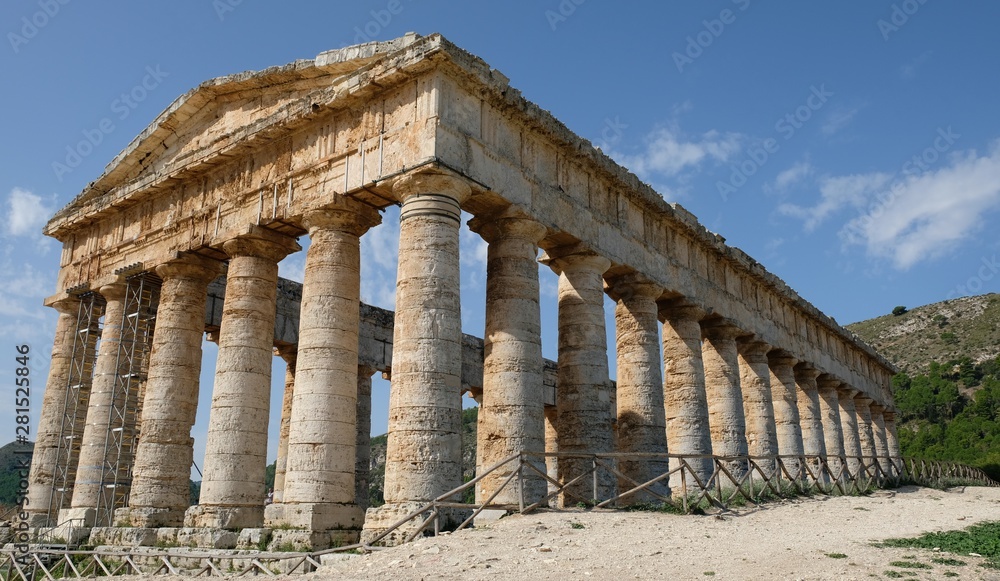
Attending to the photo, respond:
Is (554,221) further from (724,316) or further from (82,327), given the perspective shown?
(82,327)

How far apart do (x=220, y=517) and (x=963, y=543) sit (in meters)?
13.3

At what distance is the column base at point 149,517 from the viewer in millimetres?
17891

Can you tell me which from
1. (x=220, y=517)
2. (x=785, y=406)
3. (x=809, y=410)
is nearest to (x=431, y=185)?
(x=220, y=517)

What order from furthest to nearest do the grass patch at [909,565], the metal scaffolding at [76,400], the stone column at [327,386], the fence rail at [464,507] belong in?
the metal scaffolding at [76,400], the stone column at [327,386], the fence rail at [464,507], the grass patch at [909,565]

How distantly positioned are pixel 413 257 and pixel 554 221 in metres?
4.12

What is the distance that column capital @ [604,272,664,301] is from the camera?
20.7 metres

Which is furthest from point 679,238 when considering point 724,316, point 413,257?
point 413,257

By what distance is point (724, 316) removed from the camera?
79.9 ft

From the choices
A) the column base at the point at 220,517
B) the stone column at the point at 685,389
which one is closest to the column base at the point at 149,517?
the column base at the point at 220,517

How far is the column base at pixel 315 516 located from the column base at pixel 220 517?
1.57 meters

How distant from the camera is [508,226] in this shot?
16.7 m

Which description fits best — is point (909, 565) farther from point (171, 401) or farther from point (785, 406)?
point (785, 406)

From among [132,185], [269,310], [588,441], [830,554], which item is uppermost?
[132,185]

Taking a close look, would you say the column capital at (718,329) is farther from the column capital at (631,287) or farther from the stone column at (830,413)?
the stone column at (830,413)
